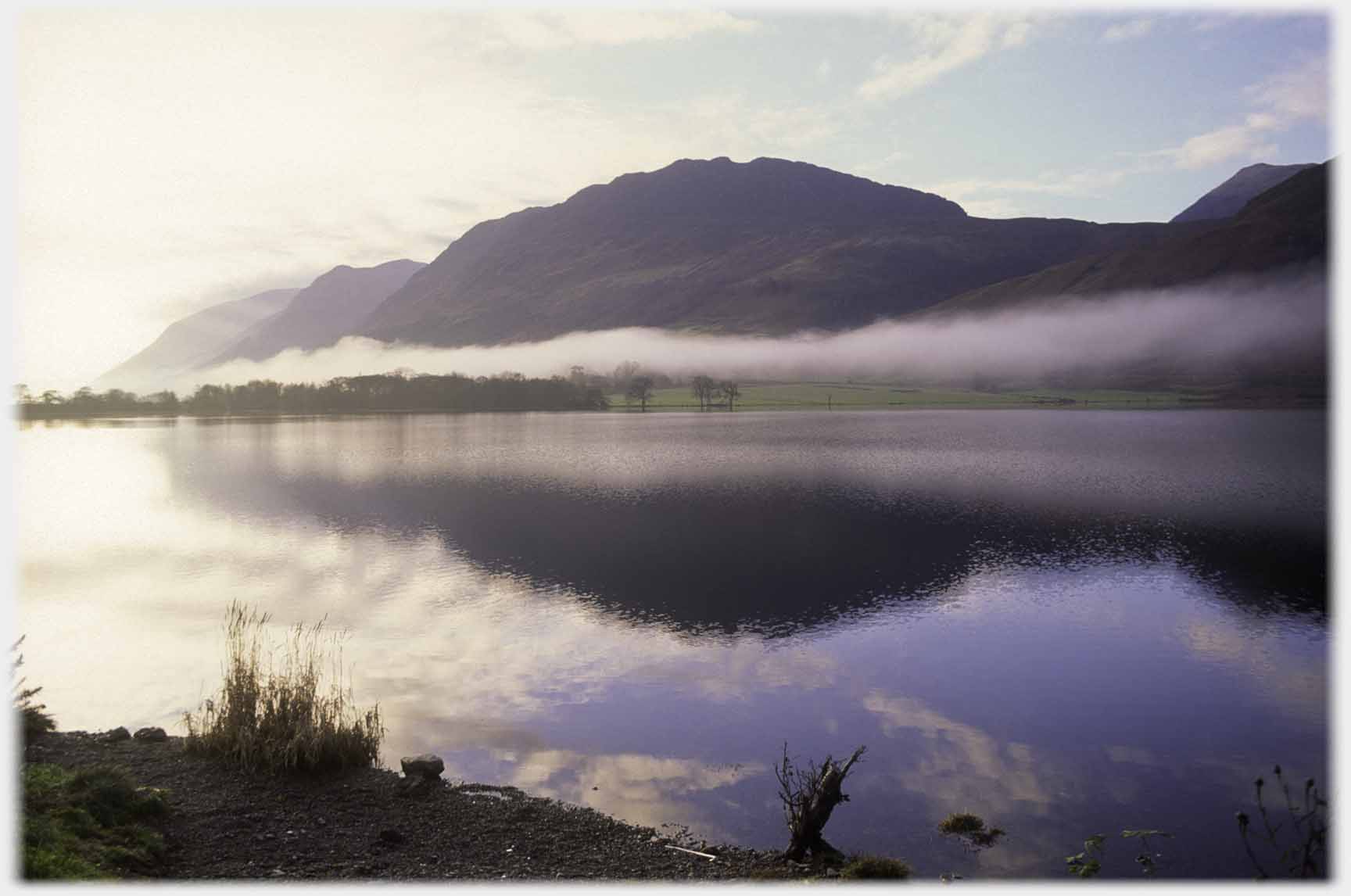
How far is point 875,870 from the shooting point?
14.1 meters

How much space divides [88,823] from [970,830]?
1569 centimetres

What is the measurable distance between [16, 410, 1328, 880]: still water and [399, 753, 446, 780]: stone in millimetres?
1076

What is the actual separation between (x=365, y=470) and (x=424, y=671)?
6249cm

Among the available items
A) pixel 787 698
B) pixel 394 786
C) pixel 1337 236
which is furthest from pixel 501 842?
pixel 1337 236

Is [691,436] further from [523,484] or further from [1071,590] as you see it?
[1071,590]

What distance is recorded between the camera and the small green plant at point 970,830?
15766 mm

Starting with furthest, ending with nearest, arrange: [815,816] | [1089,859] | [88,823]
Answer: [1089,859]
[815,816]
[88,823]

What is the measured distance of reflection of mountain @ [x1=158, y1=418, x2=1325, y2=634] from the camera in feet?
118

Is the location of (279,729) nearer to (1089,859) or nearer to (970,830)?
(970,830)

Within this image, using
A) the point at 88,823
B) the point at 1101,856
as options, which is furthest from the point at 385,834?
the point at 1101,856

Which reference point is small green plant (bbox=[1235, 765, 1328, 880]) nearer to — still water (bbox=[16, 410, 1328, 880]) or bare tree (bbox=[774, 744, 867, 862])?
still water (bbox=[16, 410, 1328, 880])

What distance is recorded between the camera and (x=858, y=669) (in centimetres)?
2620

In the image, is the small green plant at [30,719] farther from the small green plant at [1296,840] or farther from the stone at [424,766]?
the small green plant at [1296,840]

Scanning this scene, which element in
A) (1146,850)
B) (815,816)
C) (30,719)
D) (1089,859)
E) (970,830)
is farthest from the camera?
(30,719)
